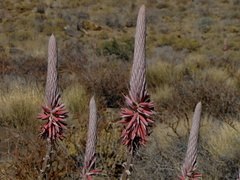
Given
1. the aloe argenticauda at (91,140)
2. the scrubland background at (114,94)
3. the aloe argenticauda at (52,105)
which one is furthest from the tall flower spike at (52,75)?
the scrubland background at (114,94)

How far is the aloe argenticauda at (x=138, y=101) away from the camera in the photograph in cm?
124

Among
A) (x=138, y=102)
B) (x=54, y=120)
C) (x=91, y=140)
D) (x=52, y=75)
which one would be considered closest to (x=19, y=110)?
(x=54, y=120)

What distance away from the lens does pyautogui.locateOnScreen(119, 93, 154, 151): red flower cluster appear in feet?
4.46

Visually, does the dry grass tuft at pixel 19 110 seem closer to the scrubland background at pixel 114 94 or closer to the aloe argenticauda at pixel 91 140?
the scrubland background at pixel 114 94

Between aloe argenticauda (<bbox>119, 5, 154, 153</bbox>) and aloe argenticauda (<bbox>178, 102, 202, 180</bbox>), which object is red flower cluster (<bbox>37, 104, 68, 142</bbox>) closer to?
aloe argenticauda (<bbox>119, 5, 154, 153</bbox>)

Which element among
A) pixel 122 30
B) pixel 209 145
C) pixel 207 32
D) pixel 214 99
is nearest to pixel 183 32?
pixel 207 32

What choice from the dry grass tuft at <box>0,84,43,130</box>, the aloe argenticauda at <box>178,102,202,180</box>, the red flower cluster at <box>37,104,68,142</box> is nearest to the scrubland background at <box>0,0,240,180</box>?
the dry grass tuft at <box>0,84,43,130</box>

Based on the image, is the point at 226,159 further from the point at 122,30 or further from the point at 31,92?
the point at 122,30

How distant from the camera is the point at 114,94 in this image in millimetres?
6199

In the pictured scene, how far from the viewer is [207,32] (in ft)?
66.2

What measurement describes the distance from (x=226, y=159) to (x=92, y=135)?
8.55ft

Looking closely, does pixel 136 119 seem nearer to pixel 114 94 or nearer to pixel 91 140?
pixel 91 140

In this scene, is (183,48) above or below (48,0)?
below

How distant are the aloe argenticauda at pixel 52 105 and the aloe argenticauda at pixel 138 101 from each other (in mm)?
435
